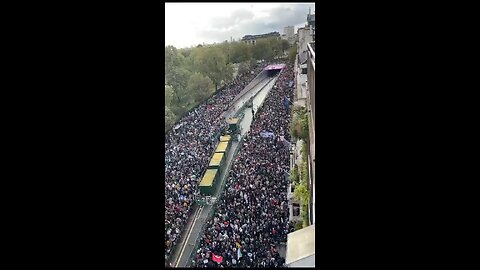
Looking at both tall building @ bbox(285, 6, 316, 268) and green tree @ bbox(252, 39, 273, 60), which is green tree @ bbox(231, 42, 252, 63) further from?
tall building @ bbox(285, 6, 316, 268)

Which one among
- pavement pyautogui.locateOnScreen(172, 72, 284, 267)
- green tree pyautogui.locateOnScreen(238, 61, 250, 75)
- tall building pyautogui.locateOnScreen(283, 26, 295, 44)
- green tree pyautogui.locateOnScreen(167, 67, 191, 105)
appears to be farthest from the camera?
green tree pyautogui.locateOnScreen(167, 67, 191, 105)

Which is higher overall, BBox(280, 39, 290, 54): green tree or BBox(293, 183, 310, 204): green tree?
BBox(280, 39, 290, 54): green tree

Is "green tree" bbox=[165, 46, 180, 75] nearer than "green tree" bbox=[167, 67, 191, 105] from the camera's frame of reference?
Yes

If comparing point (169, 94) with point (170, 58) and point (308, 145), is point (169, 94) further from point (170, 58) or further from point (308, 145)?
point (308, 145)

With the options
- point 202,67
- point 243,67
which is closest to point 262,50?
point 243,67

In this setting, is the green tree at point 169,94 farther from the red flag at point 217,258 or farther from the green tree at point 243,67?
the red flag at point 217,258

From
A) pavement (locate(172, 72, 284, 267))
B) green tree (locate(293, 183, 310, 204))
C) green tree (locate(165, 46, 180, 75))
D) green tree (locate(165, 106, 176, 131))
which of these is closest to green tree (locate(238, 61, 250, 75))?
pavement (locate(172, 72, 284, 267))
